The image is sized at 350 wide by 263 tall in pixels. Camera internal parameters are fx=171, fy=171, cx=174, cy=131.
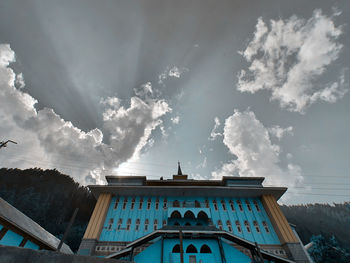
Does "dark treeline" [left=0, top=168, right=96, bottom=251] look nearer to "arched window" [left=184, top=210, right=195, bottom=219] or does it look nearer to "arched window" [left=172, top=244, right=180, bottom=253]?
"arched window" [left=184, top=210, right=195, bottom=219]

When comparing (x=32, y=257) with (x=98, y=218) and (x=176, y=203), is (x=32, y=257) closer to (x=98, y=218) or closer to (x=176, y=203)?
(x=98, y=218)

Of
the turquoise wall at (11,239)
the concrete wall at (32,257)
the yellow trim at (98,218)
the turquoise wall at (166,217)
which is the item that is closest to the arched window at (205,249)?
the turquoise wall at (166,217)

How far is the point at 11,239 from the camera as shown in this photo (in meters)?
15.5

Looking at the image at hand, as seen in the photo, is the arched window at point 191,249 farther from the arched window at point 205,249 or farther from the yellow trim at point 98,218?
the yellow trim at point 98,218

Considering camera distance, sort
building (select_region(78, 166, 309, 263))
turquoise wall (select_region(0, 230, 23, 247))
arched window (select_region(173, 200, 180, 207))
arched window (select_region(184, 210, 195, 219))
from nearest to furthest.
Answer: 1. turquoise wall (select_region(0, 230, 23, 247))
2. building (select_region(78, 166, 309, 263))
3. arched window (select_region(184, 210, 195, 219))
4. arched window (select_region(173, 200, 180, 207))

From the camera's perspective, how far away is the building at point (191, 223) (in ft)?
65.9

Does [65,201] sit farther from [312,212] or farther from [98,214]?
[312,212]

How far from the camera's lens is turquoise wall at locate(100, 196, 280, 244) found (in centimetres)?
2269

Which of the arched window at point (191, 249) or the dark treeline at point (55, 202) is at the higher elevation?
the dark treeline at point (55, 202)

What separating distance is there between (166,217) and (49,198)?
2399 inches

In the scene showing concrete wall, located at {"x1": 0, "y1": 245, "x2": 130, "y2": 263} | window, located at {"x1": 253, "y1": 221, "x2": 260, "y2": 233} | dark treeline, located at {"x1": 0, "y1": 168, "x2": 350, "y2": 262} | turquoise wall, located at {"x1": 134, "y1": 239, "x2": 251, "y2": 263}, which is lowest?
concrete wall, located at {"x1": 0, "y1": 245, "x2": 130, "y2": 263}

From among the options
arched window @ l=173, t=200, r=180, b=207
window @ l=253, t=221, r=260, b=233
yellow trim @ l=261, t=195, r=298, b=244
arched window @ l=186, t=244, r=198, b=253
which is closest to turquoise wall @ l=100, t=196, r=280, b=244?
window @ l=253, t=221, r=260, b=233

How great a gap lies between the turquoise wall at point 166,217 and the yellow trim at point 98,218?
0.72 m

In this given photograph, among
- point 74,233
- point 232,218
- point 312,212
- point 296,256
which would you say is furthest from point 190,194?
point 312,212
